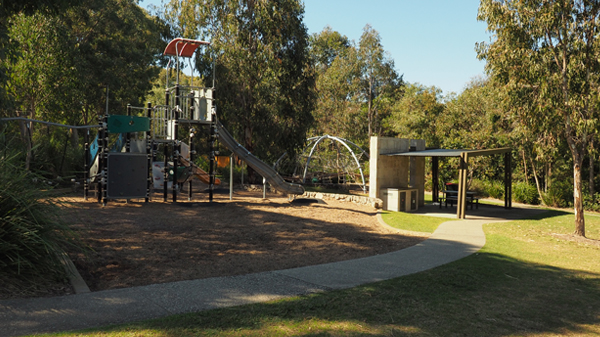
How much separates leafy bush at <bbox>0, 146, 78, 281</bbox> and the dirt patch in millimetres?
479

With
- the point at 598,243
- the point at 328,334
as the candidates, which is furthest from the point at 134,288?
the point at 598,243

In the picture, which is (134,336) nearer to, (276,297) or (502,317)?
(276,297)

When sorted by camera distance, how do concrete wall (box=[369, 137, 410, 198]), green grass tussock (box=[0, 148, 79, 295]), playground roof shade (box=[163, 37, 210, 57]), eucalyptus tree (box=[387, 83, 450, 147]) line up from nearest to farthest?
green grass tussock (box=[0, 148, 79, 295]) → playground roof shade (box=[163, 37, 210, 57]) → concrete wall (box=[369, 137, 410, 198]) → eucalyptus tree (box=[387, 83, 450, 147])

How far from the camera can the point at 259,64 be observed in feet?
80.8

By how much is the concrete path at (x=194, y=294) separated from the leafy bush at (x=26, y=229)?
790 millimetres

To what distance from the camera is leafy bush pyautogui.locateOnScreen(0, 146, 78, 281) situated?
5836 millimetres

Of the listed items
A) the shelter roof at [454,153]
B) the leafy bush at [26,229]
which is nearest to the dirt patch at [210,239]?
the leafy bush at [26,229]

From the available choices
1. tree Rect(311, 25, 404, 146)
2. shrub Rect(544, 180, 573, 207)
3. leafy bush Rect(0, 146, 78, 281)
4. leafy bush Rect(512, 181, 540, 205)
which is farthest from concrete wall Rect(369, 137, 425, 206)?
tree Rect(311, 25, 404, 146)

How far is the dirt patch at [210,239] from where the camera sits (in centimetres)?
733

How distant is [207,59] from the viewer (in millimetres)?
26359

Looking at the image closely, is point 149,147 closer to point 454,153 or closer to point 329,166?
point 454,153

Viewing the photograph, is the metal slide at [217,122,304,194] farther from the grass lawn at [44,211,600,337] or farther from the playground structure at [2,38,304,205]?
the grass lawn at [44,211,600,337]

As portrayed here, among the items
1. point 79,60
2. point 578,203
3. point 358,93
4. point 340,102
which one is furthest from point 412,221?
point 358,93

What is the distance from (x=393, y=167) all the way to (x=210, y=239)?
10574 mm
